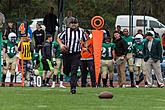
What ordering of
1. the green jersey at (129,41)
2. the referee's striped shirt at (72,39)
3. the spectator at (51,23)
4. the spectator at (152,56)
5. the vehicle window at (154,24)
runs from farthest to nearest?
the vehicle window at (154,24), the spectator at (51,23), the green jersey at (129,41), the spectator at (152,56), the referee's striped shirt at (72,39)

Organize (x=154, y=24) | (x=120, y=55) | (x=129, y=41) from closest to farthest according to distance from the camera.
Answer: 1. (x=120, y=55)
2. (x=129, y=41)
3. (x=154, y=24)

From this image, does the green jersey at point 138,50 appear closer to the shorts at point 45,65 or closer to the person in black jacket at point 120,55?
the person in black jacket at point 120,55

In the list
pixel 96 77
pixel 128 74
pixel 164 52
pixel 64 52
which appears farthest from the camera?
pixel 164 52

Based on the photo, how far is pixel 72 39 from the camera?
19.0m

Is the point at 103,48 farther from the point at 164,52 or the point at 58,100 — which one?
the point at 58,100

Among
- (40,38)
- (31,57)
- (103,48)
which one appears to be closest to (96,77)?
(103,48)

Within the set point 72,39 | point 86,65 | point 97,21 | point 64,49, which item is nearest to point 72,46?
point 72,39

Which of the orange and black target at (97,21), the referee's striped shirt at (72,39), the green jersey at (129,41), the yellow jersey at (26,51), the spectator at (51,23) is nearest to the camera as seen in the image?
the referee's striped shirt at (72,39)

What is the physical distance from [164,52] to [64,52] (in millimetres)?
12707

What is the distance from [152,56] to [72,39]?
22.8 ft

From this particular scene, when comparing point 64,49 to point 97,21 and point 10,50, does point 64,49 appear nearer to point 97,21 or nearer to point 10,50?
point 97,21

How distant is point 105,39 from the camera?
2609cm

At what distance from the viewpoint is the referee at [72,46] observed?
731 inches

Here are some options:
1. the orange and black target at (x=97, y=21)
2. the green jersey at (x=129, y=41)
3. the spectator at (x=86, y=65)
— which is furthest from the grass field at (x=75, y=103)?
the green jersey at (x=129, y=41)
